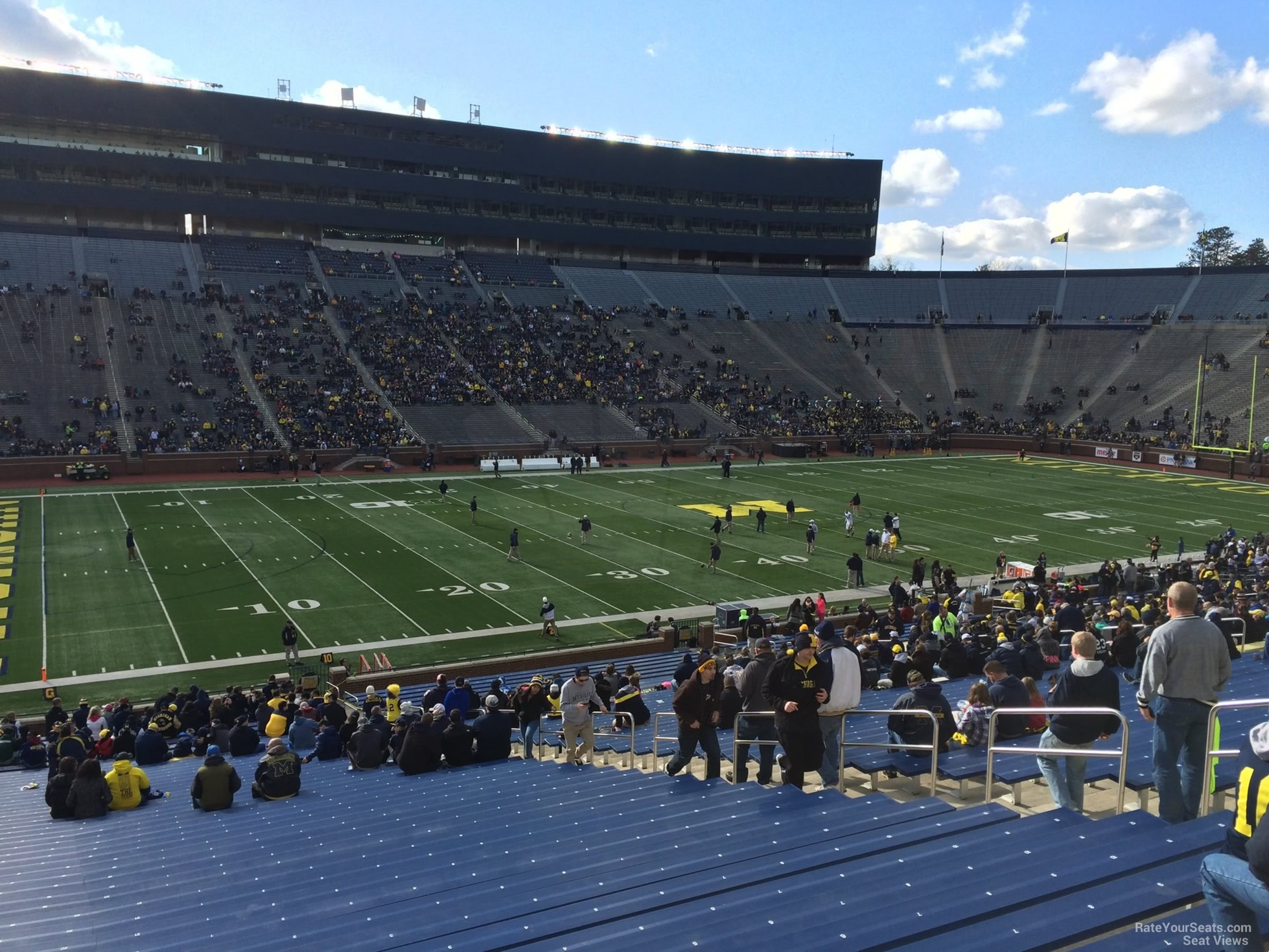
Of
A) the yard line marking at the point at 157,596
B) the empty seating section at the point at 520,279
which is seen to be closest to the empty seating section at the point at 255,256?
the empty seating section at the point at 520,279

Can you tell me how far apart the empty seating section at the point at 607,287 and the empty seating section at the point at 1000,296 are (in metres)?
28.7

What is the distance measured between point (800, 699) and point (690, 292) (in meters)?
79.9

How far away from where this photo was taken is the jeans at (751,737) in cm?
902

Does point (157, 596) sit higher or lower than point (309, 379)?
lower

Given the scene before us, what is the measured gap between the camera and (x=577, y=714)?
11688 millimetres

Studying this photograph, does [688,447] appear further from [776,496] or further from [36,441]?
[36,441]

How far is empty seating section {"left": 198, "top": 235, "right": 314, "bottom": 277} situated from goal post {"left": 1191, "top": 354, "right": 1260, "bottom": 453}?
60615mm

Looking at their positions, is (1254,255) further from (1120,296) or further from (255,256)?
(255,256)

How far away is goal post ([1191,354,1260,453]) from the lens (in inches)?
2027

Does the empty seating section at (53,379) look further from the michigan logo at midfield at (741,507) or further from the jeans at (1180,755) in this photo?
the jeans at (1180,755)

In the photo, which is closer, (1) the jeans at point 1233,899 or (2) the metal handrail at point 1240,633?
(1) the jeans at point 1233,899

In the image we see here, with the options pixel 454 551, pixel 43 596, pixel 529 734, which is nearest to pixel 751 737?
pixel 529 734

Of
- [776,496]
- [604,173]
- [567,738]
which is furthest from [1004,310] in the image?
[567,738]

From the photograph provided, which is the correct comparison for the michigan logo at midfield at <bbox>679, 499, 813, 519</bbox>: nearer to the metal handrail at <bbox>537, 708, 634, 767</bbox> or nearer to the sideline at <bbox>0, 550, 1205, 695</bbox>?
the sideline at <bbox>0, 550, 1205, 695</bbox>
